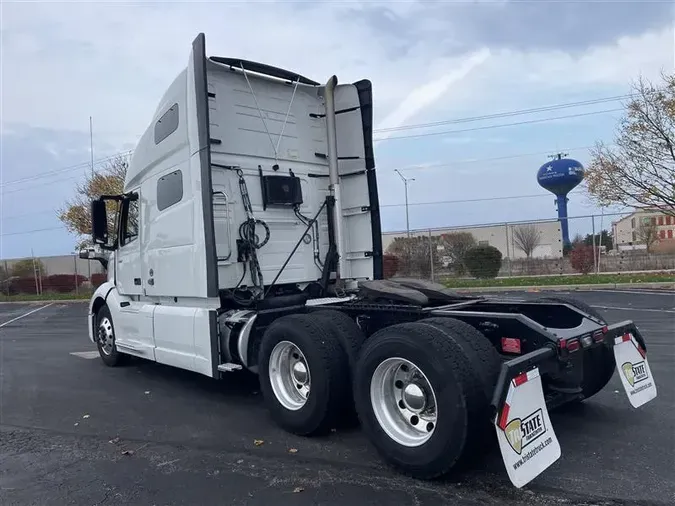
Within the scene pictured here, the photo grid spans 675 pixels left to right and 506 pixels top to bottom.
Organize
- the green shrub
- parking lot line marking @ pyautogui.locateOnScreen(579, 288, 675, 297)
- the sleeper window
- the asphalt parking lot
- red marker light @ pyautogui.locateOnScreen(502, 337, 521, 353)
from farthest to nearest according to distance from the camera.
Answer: the green shrub < parking lot line marking @ pyautogui.locateOnScreen(579, 288, 675, 297) < the sleeper window < red marker light @ pyautogui.locateOnScreen(502, 337, 521, 353) < the asphalt parking lot

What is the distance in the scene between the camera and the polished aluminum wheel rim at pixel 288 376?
509 cm

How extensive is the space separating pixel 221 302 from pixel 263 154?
5.99 ft

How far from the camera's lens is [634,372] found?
469cm

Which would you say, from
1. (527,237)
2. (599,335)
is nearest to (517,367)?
(599,335)

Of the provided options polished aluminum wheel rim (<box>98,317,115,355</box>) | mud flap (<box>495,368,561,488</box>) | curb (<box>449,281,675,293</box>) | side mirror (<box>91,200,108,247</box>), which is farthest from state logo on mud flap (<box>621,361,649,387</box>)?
curb (<box>449,281,675,293</box>)

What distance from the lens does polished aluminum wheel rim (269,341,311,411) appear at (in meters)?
5.09

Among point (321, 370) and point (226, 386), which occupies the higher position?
point (321, 370)

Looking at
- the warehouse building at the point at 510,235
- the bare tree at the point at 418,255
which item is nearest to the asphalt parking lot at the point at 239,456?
the bare tree at the point at 418,255

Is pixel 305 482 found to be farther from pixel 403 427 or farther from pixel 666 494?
pixel 666 494

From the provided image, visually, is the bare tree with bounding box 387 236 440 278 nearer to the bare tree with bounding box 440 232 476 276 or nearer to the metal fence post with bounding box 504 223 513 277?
the bare tree with bounding box 440 232 476 276

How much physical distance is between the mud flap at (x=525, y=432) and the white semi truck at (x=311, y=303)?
12 mm

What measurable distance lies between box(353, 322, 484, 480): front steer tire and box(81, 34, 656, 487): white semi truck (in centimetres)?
1

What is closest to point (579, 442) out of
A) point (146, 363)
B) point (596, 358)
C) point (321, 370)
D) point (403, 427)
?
point (596, 358)

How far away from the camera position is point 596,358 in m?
5.02
